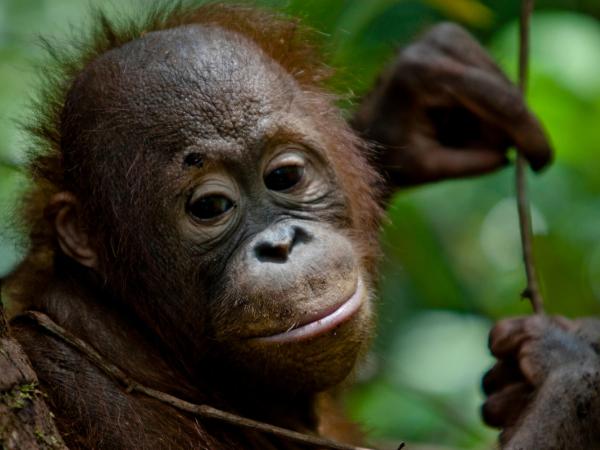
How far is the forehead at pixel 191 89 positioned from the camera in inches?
149

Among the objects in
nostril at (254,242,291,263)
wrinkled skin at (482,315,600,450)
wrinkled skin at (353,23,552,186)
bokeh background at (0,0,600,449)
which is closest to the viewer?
nostril at (254,242,291,263)

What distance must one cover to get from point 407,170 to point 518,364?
158 cm

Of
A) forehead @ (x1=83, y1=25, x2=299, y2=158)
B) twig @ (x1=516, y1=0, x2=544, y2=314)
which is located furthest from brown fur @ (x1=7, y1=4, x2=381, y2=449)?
twig @ (x1=516, y1=0, x2=544, y2=314)

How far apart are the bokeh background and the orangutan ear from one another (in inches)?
85.2

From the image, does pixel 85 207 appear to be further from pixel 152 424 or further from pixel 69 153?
pixel 152 424

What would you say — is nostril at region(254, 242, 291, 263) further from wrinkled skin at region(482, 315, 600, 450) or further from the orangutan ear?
wrinkled skin at region(482, 315, 600, 450)

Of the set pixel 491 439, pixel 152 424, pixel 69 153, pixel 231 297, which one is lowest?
pixel 491 439

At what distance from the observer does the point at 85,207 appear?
12.8 ft

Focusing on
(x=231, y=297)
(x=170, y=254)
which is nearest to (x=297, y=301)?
(x=231, y=297)

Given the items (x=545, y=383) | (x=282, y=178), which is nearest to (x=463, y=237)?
(x=545, y=383)

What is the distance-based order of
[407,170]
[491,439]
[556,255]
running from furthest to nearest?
[556,255] < [491,439] < [407,170]

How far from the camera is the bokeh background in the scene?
615cm

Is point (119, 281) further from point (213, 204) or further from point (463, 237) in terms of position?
point (463, 237)

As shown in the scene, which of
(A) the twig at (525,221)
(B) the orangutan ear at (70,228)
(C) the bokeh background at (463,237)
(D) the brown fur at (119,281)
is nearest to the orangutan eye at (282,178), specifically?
(D) the brown fur at (119,281)
